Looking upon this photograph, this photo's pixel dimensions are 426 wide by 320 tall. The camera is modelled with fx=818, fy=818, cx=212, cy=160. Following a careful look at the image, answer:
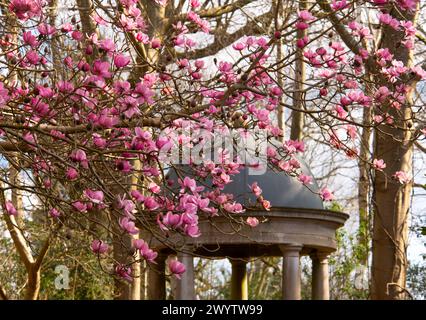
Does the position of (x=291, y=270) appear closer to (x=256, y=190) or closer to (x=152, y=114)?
(x=256, y=190)

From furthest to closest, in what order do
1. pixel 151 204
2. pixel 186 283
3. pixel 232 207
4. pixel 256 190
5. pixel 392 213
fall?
1. pixel 392 213
2. pixel 186 283
3. pixel 256 190
4. pixel 232 207
5. pixel 151 204

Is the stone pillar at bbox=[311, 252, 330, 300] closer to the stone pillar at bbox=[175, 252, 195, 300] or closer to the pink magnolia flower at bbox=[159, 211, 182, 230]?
the stone pillar at bbox=[175, 252, 195, 300]

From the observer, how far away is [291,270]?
1032 cm

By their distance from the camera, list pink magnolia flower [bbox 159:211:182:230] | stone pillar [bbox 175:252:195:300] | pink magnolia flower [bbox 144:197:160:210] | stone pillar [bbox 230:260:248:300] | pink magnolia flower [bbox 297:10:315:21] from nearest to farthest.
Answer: pink magnolia flower [bbox 159:211:182:230]
pink magnolia flower [bbox 144:197:160:210]
pink magnolia flower [bbox 297:10:315:21]
stone pillar [bbox 175:252:195:300]
stone pillar [bbox 230:260:248:300]

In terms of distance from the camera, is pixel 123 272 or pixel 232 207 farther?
pixel 232 207

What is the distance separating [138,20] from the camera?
5617mm

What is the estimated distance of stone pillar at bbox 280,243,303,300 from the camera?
1013cm

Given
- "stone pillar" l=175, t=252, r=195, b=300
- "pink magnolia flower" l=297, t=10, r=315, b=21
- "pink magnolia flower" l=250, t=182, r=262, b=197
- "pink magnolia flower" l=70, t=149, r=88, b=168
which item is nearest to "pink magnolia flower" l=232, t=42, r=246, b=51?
"pink magnolia flower" l=297, t=10, r=315, b=21

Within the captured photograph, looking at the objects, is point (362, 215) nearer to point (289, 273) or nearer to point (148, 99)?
point (289, 273)

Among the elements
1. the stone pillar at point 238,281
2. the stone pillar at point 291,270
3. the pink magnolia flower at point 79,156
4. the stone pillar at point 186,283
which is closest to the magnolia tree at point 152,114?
the pink magnolia flower at point 79,156

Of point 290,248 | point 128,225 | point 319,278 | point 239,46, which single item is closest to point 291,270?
point 290,248

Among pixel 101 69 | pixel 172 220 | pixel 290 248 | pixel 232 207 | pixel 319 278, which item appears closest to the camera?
pixel 172 220

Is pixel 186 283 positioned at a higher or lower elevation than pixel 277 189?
lower
